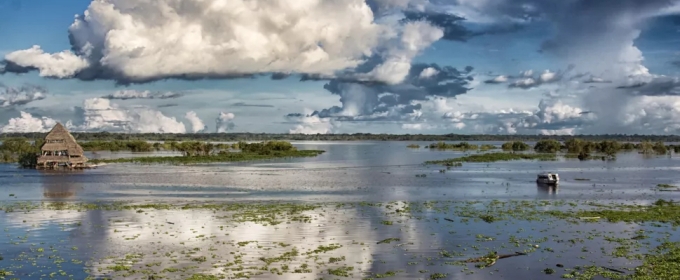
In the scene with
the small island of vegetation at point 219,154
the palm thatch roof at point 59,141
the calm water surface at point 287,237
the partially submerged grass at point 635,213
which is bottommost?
the calm water surface at point 287,237

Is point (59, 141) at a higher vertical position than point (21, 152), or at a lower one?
higher

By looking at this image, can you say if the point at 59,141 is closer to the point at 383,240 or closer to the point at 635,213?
the point at 383,240

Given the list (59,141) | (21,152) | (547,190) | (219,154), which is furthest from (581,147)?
(21,152)

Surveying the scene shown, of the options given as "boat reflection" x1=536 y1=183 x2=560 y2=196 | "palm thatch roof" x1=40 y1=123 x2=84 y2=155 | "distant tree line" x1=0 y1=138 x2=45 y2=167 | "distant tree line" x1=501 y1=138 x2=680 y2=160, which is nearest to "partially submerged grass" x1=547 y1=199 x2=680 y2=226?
"boat reflection" x1=536 y1=183 x2=560 y2=196

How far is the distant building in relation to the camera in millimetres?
96562

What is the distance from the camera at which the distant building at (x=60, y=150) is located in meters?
96.6

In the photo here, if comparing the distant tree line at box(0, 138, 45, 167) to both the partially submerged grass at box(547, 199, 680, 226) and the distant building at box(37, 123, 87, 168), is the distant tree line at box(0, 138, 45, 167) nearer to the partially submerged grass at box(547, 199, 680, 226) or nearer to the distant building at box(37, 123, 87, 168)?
the distant building at box(37, 123, 87, 168)

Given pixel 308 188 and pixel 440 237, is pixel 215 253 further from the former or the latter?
pixel 308 188

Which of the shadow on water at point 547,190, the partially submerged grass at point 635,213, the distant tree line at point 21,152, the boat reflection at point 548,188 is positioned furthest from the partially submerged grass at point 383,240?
the distant tree line at point 21,152

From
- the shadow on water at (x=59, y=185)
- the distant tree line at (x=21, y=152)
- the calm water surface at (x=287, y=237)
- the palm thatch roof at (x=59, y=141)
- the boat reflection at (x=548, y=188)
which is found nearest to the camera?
the calm water surface at (x=287, y=237)

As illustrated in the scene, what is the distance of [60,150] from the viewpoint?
3819 inches

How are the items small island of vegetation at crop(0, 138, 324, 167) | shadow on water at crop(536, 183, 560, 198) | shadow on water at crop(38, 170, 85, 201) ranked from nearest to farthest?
1. shadow on water at crop(38, 170, 85, 201)
2. shadow on water at crop(536, 183, 560, 198)
3. small island of vegetation at crop(0, 138, 324, 167)

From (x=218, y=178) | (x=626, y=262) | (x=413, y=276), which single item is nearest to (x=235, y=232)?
(x=413, y=276)

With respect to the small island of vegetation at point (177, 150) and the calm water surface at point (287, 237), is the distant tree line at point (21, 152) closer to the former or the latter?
the small island of vegetation at point (177, 150)
